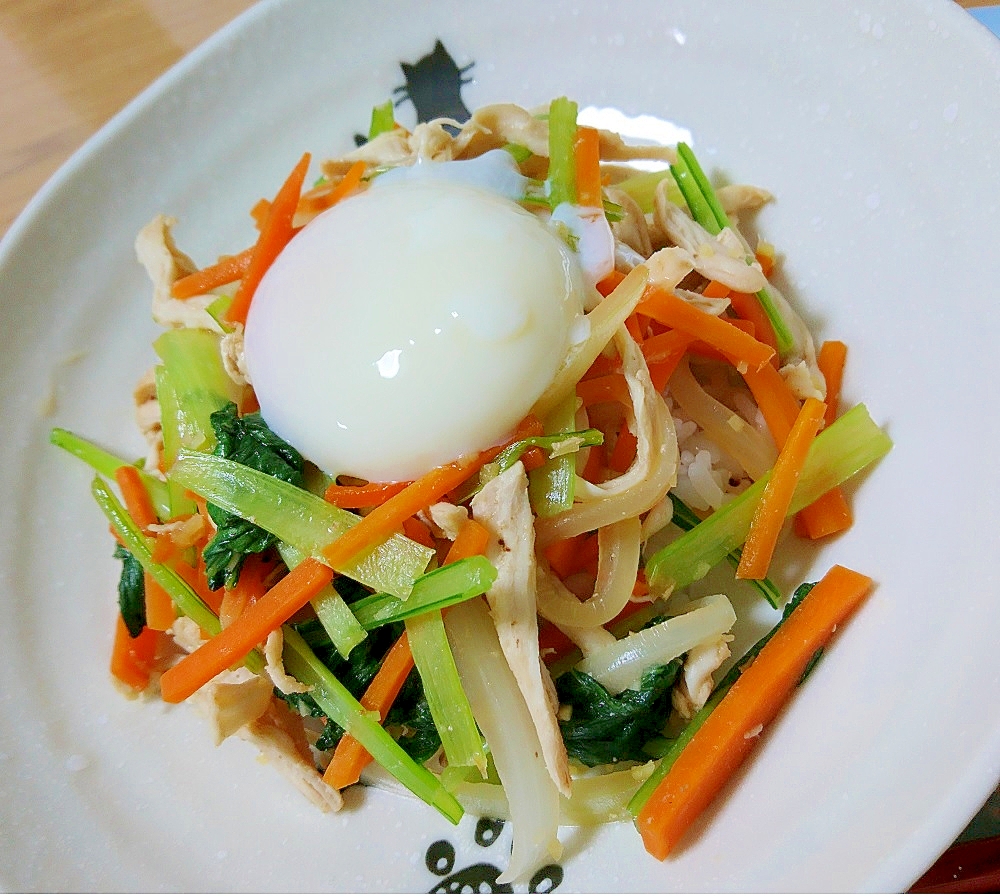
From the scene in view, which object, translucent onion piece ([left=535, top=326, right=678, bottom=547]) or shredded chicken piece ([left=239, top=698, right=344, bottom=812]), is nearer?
translucent onion piece ([left=535, top=326, right=678, bottom=547])

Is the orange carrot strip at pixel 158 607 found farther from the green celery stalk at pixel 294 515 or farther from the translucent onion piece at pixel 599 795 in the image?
the translucent onion piece at pixel 599 795

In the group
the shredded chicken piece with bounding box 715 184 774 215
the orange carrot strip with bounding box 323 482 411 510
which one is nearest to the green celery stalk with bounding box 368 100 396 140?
the shredded chicken piece with bounding box 715 184 774 215

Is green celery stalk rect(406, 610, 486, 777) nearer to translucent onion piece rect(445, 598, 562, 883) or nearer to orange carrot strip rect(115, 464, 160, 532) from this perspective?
translucent onion piece rect(445, 598, 562, 883)

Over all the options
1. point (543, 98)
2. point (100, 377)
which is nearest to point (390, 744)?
point (100, 377)

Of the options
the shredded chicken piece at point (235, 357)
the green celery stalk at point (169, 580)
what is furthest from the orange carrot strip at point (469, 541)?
the shredded chicken piece at point (235, 357)

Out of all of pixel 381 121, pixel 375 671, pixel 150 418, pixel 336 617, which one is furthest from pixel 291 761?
pixel 381 121

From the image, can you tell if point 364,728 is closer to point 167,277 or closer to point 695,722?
point 695,722
